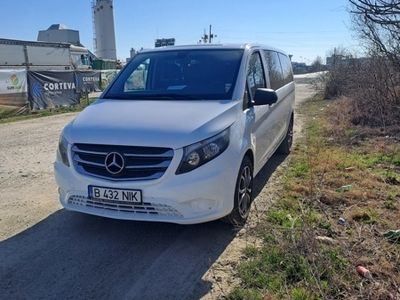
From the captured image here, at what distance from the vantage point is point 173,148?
12.1ft

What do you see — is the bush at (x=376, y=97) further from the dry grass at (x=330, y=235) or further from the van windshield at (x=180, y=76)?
the van windshield at (x=180, y=76)

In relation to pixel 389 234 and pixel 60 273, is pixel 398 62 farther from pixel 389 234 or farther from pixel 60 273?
pixel 60 273

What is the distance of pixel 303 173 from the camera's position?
6469 millimetres

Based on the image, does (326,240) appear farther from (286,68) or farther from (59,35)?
(59,35)

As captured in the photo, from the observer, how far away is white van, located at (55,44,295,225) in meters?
3.75

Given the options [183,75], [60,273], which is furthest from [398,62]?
[60,273]

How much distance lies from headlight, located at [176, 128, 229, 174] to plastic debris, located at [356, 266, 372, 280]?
1.53 m

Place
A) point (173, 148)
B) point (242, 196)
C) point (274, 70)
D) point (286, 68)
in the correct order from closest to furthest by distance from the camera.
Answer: point (173, 148) → point (242, 196) → point (274, 70) → point (286, 68)

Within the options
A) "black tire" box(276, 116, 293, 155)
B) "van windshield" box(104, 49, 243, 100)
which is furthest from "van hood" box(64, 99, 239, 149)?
"black tire" box(276, 116, 293, 155)

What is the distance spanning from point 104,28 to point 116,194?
63872 mm

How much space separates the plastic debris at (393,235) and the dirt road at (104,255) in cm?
139

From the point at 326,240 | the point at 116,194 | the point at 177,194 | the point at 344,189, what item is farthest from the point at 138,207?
the point at 344,189

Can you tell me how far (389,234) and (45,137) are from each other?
9.09 metres

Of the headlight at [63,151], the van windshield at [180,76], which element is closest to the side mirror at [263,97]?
the van windshield at [180,76]
